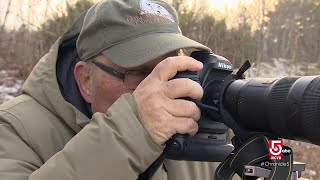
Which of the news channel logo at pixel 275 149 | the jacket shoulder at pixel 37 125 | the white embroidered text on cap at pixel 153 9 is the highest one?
→ the white embroidered text on cap at pixel 153 9

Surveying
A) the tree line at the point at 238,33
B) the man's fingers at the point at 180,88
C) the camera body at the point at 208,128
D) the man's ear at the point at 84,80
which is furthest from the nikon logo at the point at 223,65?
the tree line at the point at 238,33

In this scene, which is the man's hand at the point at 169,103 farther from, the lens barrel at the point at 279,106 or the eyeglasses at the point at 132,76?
the eyeglasses at the point at 132,76

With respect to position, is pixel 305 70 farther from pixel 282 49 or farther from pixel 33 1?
pixel 33 1

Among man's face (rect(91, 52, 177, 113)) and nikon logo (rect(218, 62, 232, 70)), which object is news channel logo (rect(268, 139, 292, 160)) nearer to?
nikon logo (rect(218, 62, 232, 70))

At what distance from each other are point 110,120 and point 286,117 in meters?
0.46

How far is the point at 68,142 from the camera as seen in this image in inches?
55.2

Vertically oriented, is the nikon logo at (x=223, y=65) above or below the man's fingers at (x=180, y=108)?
above

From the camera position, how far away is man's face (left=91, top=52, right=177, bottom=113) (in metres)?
1.73

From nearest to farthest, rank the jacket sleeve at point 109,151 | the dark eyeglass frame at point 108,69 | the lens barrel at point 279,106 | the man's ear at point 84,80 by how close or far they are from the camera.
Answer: the lens barrel at point 279,106
the jacket sleeve at point 109,151
the dark eyeglass frame at point 108,69
the man's ear at point 84,80

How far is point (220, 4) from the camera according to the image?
9.05 metres

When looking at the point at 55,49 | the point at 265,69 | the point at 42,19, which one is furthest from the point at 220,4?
the point at 55,49

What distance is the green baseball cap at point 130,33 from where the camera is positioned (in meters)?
1.67

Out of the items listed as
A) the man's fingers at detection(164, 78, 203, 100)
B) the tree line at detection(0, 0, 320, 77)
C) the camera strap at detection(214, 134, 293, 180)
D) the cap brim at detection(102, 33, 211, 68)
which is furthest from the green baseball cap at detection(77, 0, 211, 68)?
the tree line at detection(0, 0, 320, 77)

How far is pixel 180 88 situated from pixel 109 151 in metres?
0.24
